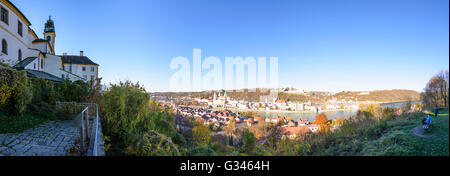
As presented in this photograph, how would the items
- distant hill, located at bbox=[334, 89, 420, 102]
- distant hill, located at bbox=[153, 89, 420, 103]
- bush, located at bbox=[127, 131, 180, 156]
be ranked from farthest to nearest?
distant hill, located at bbox=[153, 89, 420, 103] < distant hill, located at bbox=[334, 89, 420, 102] < bush, located at bbox=[127, 131, 180, 156]

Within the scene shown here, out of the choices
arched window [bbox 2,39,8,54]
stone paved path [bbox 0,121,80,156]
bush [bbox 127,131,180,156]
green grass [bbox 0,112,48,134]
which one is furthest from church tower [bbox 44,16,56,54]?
bush [bbox 127,131,180,156]

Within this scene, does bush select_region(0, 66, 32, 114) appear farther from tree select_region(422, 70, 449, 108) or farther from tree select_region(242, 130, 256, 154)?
tree select_region(422, 70, 449, 108)

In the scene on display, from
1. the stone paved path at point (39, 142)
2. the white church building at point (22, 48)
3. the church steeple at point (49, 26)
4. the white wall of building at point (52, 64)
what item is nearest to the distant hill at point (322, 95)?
the white wall of building at point (52, 64)

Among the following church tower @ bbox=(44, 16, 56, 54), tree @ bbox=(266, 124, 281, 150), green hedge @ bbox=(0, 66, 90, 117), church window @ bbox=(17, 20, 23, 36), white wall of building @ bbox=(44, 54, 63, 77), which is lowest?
tree @ bbox=(266, 124, 281, 150)

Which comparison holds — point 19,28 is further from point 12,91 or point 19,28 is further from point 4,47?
point 12,91

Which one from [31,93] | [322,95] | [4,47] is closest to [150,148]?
[31,93]
